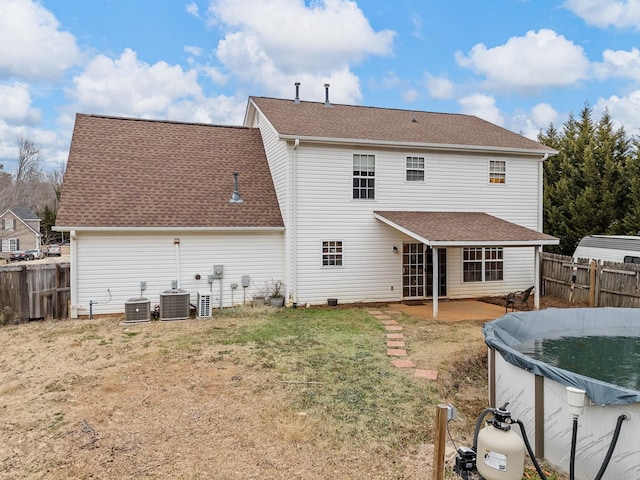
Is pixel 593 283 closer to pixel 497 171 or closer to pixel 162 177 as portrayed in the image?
pixel 497 171

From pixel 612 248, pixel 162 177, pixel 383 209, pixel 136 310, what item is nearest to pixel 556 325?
pixel 383 209

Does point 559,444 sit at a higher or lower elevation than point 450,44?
lower

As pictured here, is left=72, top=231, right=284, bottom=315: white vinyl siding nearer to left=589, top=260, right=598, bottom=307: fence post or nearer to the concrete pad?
the concrete pad

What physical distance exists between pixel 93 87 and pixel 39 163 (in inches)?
886

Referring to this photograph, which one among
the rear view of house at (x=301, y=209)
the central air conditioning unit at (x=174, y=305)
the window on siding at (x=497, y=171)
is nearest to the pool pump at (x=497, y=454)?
the rear view of house at (x=301, y=209)

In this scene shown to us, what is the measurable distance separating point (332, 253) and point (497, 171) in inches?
257

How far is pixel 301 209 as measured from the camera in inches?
504

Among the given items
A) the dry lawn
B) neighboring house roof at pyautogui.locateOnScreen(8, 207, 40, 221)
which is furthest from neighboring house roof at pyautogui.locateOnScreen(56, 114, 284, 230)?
neighboring house roof at pyautogui.locateOnScreen(8, 207, 40, 221)

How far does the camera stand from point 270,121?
43.6ft

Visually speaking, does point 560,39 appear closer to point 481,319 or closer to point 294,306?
point 481,319

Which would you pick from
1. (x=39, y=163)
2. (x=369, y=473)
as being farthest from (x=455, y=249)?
(x=39, y=163)

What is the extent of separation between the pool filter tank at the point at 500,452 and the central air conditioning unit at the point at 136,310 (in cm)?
948

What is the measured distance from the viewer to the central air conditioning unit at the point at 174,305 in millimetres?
11312

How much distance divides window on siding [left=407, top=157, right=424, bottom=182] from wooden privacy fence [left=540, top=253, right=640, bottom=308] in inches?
214
